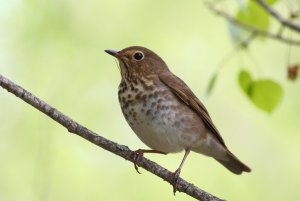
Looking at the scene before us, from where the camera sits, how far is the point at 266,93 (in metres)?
5.20

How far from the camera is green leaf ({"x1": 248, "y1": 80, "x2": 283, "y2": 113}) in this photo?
17.0ft

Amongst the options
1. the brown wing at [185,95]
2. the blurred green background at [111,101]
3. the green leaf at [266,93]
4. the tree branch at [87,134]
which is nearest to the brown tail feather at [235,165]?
Result: the brown wing at [185,95]

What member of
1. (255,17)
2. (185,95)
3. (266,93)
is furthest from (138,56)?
(266,93)

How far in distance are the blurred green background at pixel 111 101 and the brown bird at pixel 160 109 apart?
66.1 inches

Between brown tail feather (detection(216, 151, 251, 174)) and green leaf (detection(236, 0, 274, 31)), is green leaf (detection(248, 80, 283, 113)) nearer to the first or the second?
green leaf (detection(236, 0, 274, 31))

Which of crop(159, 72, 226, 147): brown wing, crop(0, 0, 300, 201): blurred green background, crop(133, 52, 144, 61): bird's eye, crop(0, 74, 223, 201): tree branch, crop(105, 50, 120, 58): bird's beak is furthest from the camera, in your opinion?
crop(0, 0, 300, 201): blurred green background

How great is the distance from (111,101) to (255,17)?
13.4ft

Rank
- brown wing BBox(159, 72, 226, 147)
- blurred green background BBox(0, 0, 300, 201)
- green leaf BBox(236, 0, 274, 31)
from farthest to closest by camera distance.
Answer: blurred green background BBox(0, 0, 300, 201), brown wing BBox(159, 72, 226, 147), green leaf BBox(236, 0, 274, 31)

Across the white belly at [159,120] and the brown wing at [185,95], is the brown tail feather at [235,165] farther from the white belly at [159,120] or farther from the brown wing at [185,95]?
the white belly at [159,120]

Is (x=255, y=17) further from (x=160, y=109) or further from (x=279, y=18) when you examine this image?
(x=160, y=109)

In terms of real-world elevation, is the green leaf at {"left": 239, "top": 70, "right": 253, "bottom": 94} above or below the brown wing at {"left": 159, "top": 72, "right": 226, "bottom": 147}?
above

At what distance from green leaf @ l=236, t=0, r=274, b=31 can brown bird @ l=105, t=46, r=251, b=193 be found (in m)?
0.81

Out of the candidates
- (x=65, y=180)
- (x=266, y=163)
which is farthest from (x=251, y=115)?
(x=65, y=180)

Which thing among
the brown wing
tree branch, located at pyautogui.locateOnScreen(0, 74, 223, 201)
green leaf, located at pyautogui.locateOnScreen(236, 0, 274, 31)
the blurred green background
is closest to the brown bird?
the brown wing
